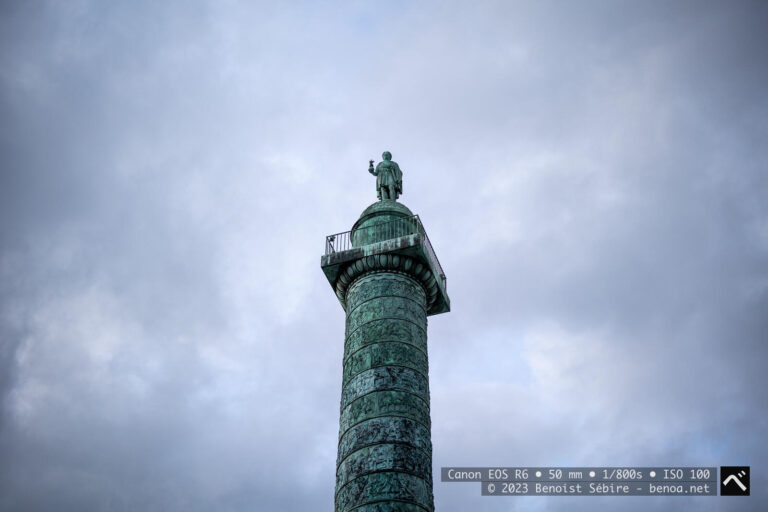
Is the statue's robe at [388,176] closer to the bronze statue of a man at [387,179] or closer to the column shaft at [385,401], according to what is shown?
the bronze statue of a man at [387,179]

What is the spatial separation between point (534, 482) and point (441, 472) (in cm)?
220

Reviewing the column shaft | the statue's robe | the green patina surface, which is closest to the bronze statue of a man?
the statue's robe

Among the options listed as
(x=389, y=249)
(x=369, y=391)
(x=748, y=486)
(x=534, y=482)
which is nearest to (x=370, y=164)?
(x=389, y=249)

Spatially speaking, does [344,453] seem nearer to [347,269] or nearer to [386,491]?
[386,491]

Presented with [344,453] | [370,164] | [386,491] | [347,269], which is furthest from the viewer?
[370,164]

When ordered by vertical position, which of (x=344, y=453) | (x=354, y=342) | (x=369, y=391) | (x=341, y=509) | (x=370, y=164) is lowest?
(x=341, y=509)

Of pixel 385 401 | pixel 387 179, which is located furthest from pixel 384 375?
pixel 387 179

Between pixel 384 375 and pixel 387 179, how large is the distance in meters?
6.44

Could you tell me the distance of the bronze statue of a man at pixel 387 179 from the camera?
19797 mm

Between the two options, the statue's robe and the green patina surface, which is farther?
the statue's robe

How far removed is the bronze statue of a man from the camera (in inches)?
779

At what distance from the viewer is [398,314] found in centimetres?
1625

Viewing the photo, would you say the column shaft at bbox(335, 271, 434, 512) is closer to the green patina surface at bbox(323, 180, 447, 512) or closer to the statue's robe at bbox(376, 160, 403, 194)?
the green patina surface at bbox(323, 180, 447, 512)

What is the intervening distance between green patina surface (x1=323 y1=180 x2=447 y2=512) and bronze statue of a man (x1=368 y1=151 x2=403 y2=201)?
1001 millimetres
